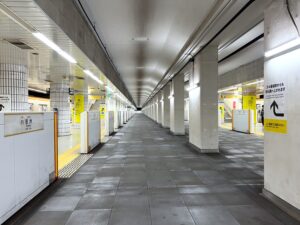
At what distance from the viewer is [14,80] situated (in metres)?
7.41

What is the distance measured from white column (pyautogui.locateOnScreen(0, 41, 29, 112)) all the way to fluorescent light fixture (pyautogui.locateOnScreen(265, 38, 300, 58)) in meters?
6.57

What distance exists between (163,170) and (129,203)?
7.16 ft

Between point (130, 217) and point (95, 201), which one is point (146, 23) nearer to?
point (95, 201)

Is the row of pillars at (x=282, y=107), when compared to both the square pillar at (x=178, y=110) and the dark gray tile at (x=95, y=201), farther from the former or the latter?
the square pillar at (x=178, y=110)

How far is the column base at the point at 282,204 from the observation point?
329 cm

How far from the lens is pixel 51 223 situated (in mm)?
3143

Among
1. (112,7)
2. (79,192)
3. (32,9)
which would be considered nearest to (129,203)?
(79,192)

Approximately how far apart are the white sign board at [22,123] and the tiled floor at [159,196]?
4.08 ft

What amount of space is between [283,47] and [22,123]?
170 inches

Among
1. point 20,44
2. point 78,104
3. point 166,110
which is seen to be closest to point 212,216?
point 20,44

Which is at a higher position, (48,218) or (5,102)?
(5,102)

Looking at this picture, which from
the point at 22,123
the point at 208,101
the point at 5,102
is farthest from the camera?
the point at 208,101

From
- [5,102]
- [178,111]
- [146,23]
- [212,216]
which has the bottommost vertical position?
[212,216]

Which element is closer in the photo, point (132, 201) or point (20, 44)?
point (132, 201)
